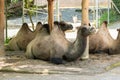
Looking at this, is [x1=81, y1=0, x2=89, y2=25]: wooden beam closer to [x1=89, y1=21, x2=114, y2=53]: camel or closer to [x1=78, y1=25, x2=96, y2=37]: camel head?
[x1=78, y1=25, x2=96, y2=37]: camel head

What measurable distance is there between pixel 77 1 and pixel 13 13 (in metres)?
9.99

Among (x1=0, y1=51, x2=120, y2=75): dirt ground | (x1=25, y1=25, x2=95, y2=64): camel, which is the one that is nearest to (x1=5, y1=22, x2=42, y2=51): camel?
(x1=0, y1=51, x2=120, y2=75): dirt ground

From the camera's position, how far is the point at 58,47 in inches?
439

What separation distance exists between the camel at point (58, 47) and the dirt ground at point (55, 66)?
226 millimetres

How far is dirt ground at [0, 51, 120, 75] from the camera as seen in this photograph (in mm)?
10102

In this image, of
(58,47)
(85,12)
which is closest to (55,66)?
(58,47)

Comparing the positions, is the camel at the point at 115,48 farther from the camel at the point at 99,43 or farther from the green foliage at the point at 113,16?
the green foliage at the point at 113,16

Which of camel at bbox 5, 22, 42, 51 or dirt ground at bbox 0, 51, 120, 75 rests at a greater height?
camel at bbox 5, 22, 42, 51

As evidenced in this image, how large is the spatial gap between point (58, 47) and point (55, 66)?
754mm

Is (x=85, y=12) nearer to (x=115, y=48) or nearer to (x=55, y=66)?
(x=55, y=66)

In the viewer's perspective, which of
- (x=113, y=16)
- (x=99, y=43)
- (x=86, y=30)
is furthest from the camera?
(x=113, y=16)

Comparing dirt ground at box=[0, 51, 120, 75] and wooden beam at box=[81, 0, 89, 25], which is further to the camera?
wooden beam at box=[81, 0, 89, 25]

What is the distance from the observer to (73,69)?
33.6ft

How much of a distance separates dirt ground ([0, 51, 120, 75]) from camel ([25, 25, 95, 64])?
0.74 feet
